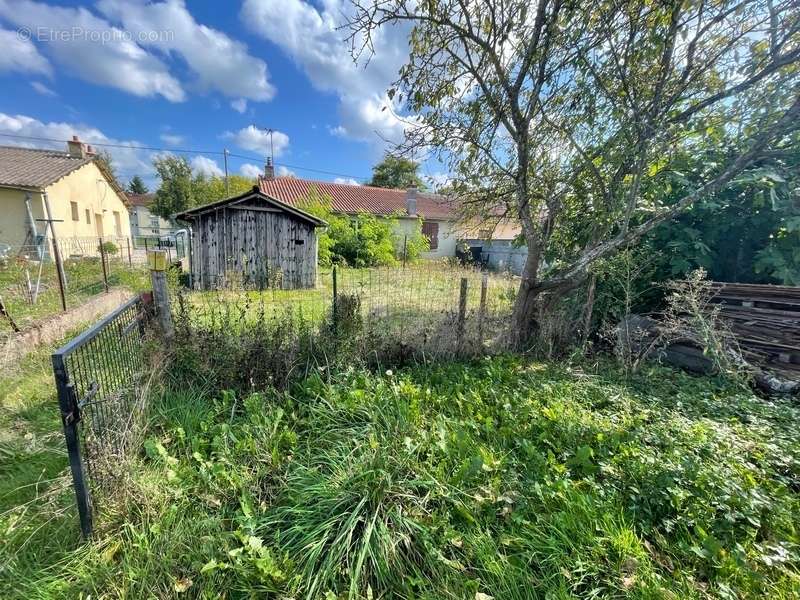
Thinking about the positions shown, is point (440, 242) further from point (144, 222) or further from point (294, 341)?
point (144, 222)

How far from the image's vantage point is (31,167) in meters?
15.1

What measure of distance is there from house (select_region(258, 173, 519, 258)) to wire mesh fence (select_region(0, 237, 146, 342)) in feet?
39.6

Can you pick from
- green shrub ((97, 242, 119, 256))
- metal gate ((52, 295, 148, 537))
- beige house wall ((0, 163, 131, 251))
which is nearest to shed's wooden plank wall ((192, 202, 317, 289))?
green shrub ((97, 242, 119, 256))

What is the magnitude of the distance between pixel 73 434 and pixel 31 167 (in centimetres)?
2113

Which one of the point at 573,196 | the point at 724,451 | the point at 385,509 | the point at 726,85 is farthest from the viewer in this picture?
the point at 573,196

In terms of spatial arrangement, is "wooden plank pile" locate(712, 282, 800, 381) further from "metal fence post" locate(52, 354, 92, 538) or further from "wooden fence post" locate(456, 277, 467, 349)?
"metal fence post" locate(52, 354, 92, 538)

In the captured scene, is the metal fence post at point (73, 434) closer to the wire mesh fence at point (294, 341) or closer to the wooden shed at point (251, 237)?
the wire mesh fence at point (294, 341)

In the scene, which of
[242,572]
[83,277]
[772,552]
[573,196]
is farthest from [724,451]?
[83,277]

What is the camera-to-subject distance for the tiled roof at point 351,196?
68.7 ft

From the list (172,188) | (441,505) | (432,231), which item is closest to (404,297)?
(441,505)

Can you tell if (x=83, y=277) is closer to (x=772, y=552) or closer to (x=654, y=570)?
(x=654, y=570)

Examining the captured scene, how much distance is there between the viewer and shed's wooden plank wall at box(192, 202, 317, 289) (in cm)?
1095

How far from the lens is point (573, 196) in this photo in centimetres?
515

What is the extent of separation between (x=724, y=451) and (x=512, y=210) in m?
4.06
